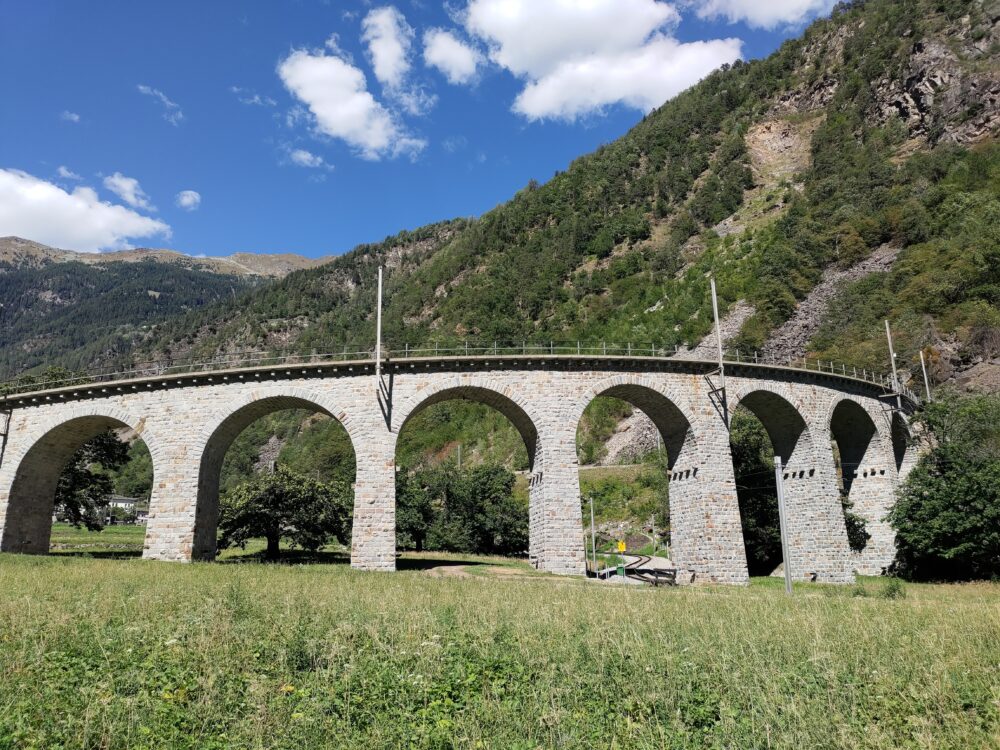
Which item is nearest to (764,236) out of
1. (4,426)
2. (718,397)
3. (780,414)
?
(780,414)

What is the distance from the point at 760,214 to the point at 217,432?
77.4 m

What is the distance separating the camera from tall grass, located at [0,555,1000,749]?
5.62 metres

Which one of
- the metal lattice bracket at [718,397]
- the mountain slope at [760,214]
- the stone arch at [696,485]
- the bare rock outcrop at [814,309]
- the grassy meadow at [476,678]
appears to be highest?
the mountain slope at [760,214]

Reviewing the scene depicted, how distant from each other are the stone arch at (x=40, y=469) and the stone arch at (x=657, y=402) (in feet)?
67.6

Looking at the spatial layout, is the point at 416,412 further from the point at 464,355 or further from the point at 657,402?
the point at 657,402

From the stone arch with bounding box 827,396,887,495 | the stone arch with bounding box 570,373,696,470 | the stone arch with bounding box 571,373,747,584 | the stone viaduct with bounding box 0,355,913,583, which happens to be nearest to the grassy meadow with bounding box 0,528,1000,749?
the stone viaduct with bounding box 0,355,913,583

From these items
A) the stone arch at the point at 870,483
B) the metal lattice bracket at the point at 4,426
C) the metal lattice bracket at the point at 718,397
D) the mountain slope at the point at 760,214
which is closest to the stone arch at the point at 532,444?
the metal lattice bracket at the point at 718,397

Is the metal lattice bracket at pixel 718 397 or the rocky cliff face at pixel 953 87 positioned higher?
the rocky cliff face at pixel 953 87

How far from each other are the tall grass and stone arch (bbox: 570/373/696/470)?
1820 cm

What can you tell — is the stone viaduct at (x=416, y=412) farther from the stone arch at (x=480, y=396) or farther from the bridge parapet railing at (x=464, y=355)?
the bridge parapet railing at (x=464, y=355)

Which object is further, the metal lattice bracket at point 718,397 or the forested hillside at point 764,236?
the forested hillside at point 764,236

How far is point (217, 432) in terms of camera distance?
28969mm

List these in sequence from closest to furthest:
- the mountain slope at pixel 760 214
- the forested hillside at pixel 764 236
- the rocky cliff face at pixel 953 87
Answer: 1. the forested hillside at pixel 764 236
2. the mountain slope at pixel 760 214
3. the rocky cliff face at pixel 953 87

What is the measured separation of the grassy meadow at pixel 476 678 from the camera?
562cm
